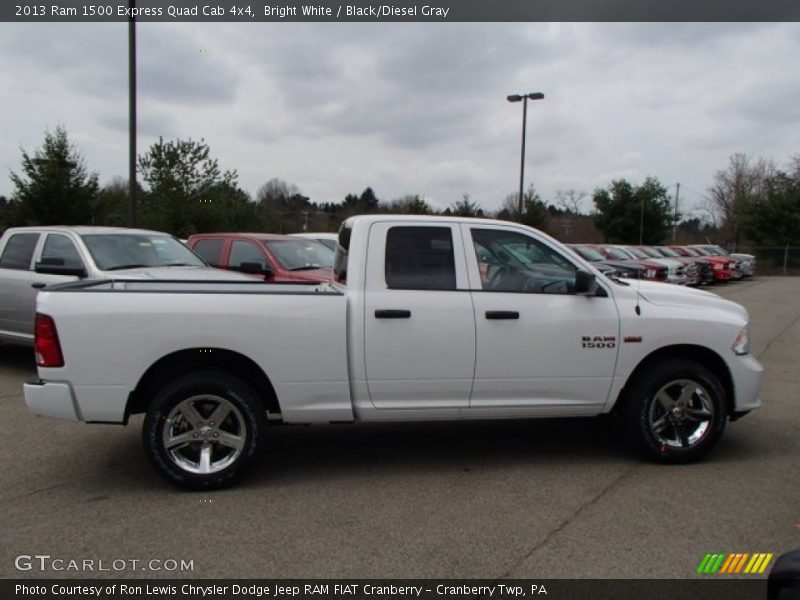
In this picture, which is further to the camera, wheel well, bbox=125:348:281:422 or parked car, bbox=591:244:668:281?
parked car, bbox=591:244:668:281

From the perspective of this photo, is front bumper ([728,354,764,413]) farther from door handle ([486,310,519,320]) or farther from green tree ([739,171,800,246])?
green tree ([739,171,800,246])

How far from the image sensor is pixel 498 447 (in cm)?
554

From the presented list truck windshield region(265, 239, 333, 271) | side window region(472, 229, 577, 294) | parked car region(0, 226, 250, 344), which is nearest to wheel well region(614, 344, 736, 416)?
side window region(472, 229, 577, 294)

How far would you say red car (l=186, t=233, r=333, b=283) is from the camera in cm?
983

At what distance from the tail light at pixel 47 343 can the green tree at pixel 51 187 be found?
60.4ft

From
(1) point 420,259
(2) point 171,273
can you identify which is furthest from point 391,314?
(2) point 171,273

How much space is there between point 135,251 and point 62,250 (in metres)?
0.85

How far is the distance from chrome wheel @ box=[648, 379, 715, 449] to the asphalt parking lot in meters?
0.23

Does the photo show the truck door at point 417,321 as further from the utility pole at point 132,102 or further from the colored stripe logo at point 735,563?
the utility pole at point 132,102

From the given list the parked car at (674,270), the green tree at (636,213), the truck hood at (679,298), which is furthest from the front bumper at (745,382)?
the green tree at (636,213)

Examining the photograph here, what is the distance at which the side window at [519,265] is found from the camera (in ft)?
16.1
